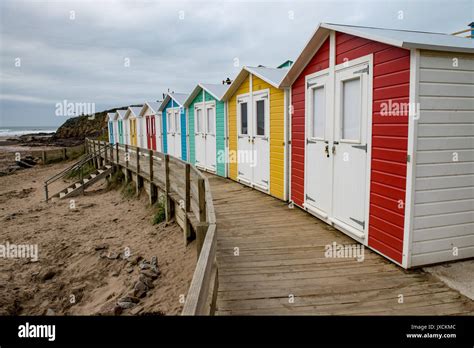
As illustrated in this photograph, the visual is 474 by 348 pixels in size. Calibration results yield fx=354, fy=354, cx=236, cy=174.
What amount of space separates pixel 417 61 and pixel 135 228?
782 centimetres

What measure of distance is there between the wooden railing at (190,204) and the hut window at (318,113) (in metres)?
2.25

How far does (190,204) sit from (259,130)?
312 centimetres

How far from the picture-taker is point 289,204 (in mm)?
7473

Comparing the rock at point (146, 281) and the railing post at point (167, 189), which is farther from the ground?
the railing post at point (167, 189)

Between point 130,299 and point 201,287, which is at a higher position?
point 201,287

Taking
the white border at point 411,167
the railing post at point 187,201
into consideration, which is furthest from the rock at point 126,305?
the white border at point 411,167

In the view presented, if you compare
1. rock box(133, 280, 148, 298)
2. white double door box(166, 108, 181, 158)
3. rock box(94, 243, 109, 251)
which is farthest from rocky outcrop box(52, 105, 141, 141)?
rock box(133, 280, 148, 298)

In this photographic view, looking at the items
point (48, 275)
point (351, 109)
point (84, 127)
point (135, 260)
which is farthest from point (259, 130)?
point (84, 127)

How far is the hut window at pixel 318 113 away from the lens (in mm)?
6070

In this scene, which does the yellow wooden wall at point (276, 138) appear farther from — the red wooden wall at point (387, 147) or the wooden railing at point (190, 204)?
the red wooden wall at point (387, 147)

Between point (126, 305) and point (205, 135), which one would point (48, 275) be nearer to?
point (126, 305)

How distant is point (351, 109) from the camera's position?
17.1 ft

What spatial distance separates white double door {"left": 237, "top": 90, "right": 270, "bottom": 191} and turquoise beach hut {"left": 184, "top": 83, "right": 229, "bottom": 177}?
1.23 metres
